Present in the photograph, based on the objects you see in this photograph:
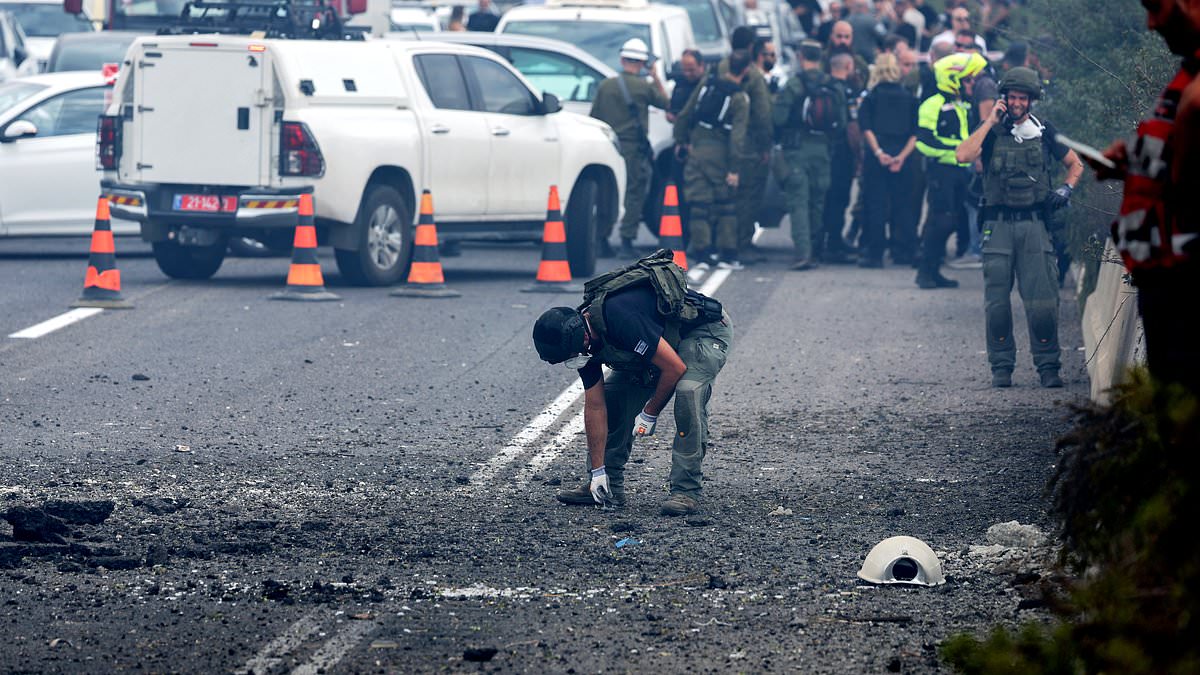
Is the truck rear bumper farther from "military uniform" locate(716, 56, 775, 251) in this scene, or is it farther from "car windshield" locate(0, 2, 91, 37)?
"car windshield" locate(0, 2, 91, 37)

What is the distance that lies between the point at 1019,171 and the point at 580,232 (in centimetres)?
622

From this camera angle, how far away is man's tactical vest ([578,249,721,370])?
7172 millimetres

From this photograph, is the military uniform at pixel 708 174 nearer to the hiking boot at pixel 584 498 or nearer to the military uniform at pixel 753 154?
the military uniform at pixel 753 154

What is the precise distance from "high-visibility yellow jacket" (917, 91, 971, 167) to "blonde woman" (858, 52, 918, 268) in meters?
0.72

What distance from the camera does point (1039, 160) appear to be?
418 inches

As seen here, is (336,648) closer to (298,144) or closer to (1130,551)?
(1130,551)

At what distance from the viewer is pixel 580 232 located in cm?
1633

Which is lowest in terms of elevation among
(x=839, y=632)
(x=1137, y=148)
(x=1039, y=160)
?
(x=839, y=632)

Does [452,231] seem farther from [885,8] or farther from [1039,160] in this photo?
[885,8]

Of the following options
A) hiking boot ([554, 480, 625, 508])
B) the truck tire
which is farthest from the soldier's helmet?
hiking boot ([554, 480, 625, 508])

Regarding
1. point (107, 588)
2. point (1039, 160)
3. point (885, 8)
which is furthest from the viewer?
point (885, 8)

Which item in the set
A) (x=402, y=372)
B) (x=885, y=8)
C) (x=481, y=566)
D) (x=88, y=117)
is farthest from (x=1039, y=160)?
(x=885, y=8)

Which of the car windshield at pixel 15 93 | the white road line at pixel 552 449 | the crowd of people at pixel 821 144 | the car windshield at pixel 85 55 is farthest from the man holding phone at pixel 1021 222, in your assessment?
the car windshield at pixel 85 55

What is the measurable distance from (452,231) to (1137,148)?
11.9 meters
